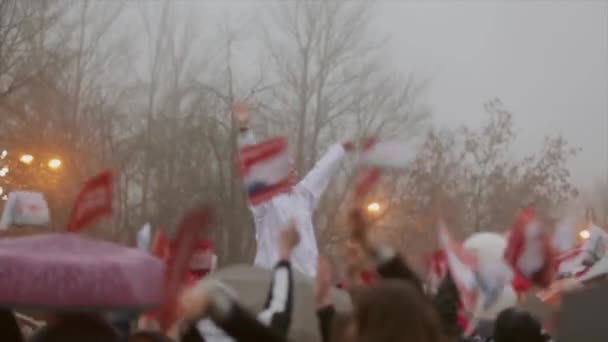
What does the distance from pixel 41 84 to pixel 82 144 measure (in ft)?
21.5

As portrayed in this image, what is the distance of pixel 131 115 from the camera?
37.3 m

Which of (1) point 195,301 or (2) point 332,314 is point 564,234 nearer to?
(2) point 332,314

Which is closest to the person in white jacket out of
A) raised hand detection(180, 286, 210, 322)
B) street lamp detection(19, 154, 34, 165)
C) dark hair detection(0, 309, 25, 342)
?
dark hair detection(0, 309, 25, 342)

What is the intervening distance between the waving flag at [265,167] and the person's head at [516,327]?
5.47 feet

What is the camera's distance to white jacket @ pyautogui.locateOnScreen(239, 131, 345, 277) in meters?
8.34

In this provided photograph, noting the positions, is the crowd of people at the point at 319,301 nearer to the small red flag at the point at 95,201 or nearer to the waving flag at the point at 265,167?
the waving flag at the point at 265,167

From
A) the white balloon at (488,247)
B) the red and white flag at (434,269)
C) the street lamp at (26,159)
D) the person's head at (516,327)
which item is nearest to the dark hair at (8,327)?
the person's head at (516,327)

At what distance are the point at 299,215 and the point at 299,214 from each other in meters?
0.02

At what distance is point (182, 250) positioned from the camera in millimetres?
3930

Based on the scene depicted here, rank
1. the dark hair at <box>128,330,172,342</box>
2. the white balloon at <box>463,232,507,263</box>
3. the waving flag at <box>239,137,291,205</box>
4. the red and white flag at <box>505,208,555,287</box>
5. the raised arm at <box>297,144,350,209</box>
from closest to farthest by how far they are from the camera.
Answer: the dark hair at <box>128,330,172,342</box>, the red and white flag at <box>505,208,555,287</box>, the white balloon at <box>463,232,507,263</box>, the waving flag at <box>239,137,291,205</box>, the raised arm at <box>297,144,350,209</box>

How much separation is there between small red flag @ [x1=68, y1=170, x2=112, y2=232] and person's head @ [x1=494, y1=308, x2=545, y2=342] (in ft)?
7.50

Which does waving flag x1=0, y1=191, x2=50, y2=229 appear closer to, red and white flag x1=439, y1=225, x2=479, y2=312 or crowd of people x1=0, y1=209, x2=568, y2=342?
crowd of people x1=0, y1=209, x2=568, y2=342

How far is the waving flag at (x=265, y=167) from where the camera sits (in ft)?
21.2

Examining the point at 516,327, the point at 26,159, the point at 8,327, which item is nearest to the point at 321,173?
the point at 516,327
